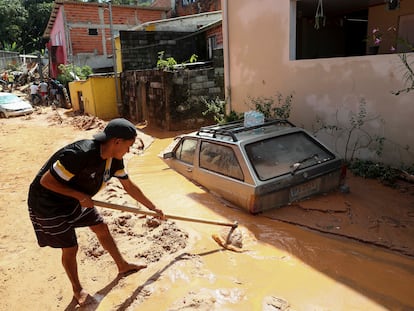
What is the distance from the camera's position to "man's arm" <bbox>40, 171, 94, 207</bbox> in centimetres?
262

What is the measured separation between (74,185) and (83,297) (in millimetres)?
1003

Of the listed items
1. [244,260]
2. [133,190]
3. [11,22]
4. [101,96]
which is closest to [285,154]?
[244,260]

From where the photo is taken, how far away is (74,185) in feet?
9.17

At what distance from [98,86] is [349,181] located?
12.7 metres

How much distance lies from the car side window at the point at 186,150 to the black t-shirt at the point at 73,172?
8.46 ft

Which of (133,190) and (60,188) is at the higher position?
(60,188)

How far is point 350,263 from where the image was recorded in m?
3.46

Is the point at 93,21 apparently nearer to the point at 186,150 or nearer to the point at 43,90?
the point at 43,90

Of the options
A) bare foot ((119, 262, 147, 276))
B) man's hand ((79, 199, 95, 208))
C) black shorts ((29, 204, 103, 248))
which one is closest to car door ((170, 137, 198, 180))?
bare foot ((119, 262, 147, 276))

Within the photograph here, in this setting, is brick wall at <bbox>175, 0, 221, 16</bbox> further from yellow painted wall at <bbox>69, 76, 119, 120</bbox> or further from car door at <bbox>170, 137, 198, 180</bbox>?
car door at <bbox>170, 137, 198, 180</bbox>

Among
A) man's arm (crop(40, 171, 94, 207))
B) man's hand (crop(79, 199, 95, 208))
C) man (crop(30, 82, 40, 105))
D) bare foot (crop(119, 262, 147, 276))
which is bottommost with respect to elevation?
bare foot (crop(119, 262, 147, 276))

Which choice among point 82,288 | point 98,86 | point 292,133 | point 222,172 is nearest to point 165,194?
point 222,172

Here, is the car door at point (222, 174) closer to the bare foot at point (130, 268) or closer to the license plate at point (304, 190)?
the license plate at point (304, 190)

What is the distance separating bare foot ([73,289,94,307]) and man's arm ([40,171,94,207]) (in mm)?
880
